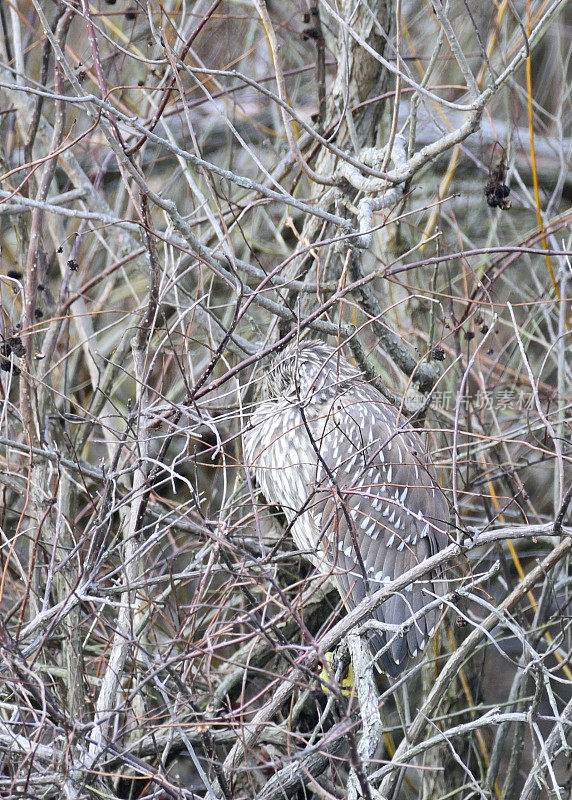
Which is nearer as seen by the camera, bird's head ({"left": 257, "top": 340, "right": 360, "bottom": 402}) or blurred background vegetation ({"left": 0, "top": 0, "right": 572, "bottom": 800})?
blurred background vegetation ({"left": 0, "top": 0, "right": 572, "bottom": 800})

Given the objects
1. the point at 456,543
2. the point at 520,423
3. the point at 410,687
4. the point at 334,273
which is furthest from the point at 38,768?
the point at 520,423

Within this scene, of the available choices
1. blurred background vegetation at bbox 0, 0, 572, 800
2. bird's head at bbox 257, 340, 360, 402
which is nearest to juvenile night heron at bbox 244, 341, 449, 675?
bird's head at bbox 257, 340, 360, 402

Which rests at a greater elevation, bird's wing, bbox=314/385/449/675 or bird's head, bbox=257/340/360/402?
bird's head, bbox=257/340/360/402

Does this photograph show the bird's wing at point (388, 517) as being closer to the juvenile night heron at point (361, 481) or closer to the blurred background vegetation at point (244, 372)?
the juvenile night heron at point (361, 481)

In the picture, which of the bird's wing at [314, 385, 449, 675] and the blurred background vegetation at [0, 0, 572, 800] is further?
the bird's wing at [314, 385, 449, 675]

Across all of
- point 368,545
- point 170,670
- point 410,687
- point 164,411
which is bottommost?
point 410,687

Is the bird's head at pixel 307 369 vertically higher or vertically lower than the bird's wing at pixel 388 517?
higher

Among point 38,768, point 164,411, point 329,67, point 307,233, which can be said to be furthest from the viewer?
point 329,67

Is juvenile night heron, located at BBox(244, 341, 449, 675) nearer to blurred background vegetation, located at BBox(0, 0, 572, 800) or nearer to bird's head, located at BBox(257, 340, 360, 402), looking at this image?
bird's head, located at BBox(257, 340, 360, 402)

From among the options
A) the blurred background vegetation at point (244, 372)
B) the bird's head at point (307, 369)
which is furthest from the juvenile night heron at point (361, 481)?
the blurred background vegetation at point (244, 372)

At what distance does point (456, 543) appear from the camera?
6.05ft

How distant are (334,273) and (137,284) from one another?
5.29ft

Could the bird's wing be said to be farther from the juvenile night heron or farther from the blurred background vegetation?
the blurred background vegetation

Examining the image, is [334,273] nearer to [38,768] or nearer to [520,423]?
[520,423]
